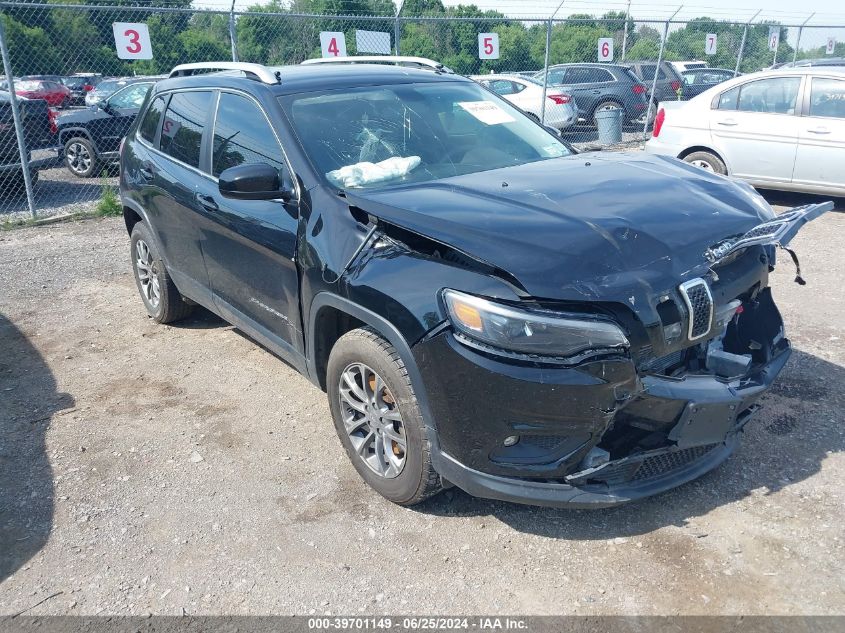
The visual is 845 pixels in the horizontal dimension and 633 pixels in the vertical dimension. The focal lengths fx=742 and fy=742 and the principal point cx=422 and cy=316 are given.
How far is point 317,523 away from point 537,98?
13.7 meters

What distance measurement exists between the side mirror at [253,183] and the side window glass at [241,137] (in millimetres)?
155

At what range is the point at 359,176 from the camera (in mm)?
3688

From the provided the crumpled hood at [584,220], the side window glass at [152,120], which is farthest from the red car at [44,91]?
the crumpled hood at [584,220]

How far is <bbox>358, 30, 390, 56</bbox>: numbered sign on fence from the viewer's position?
1168 centimetres

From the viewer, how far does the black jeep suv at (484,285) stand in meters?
2.76

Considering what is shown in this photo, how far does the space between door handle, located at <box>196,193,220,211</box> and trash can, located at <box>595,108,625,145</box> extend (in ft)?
38.2

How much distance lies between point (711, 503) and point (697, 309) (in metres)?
0.98

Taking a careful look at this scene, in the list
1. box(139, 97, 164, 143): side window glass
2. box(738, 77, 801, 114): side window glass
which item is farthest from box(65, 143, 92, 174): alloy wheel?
box(738, 77, 801, 114): side window glass

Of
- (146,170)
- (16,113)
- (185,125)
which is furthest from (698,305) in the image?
(16,113)

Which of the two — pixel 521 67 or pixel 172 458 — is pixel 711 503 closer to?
pixel 172 458

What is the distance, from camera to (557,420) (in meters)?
2.77

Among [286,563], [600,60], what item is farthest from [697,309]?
[600,60]

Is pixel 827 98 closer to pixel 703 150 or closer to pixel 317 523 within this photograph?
pixel 703 150

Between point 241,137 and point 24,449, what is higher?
point 241,137
